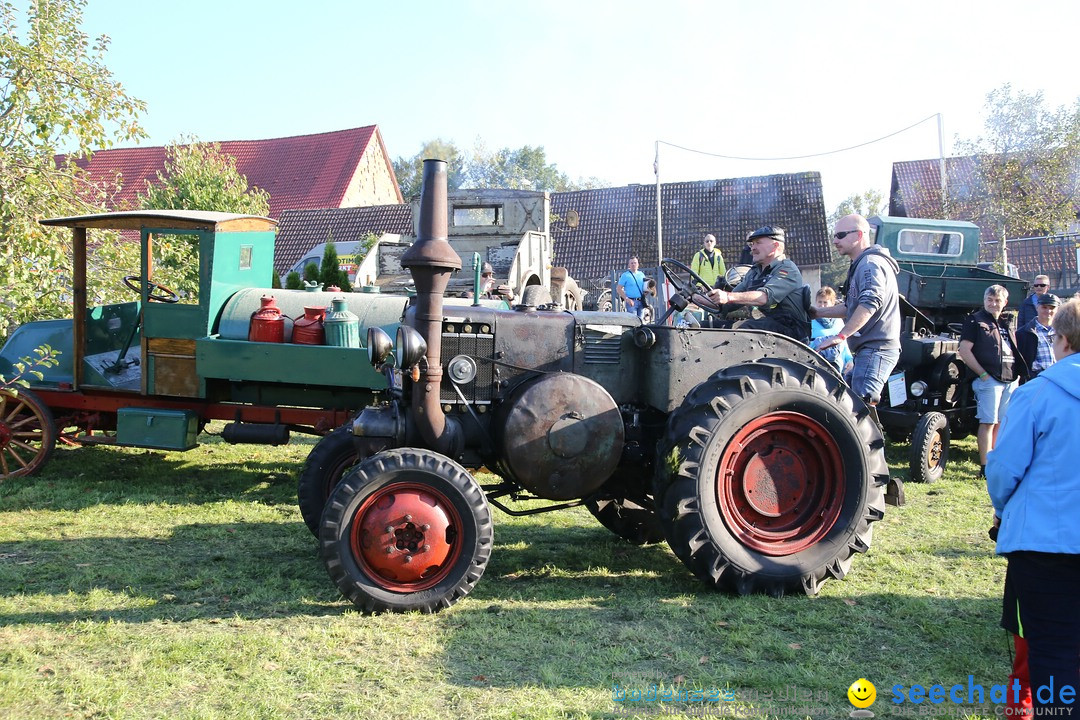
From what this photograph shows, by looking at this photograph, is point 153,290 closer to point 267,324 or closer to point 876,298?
point 267,324

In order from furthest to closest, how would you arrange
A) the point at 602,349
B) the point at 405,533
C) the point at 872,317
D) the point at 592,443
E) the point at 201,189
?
the point at 201,189, the point at 872,317, the point at 602,349, the point at 592,443, the point at 405,533

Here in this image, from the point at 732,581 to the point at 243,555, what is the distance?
280cm

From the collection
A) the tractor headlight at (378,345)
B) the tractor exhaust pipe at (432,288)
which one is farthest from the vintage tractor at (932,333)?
the tractor headlight at (378,345)

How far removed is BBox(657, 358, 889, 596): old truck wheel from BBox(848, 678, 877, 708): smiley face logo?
110 centimetres

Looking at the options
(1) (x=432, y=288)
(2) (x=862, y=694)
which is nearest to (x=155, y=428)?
(1) (x=432, y=288)

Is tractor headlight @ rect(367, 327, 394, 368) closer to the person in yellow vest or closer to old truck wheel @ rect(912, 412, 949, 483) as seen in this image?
old truck wheel @ rect(912, 412, 949, 483)

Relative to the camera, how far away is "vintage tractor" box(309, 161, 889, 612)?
13.7 feet

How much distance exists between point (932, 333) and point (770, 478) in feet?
22.2

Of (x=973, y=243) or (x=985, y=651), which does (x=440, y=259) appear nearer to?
(x=985, y=651)

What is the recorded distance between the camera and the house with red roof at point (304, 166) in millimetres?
30750

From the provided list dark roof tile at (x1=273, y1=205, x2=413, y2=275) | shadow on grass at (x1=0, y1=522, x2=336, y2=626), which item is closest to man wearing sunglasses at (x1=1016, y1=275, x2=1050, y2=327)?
shadow on grass at (x1=0, y1=522, x2=336, y2=626)

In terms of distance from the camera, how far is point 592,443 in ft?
15.0

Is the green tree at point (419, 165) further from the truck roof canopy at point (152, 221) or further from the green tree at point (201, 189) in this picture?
the truck roof canopy at point (152, 221)

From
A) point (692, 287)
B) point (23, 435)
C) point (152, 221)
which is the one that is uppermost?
point (152, 221)
